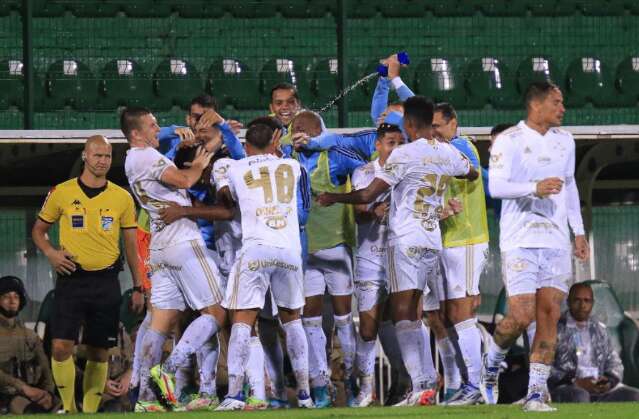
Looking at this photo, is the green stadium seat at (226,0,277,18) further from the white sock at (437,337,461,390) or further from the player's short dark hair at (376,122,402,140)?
the white sock at (437,337,461,390)

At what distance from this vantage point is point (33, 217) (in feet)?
36.2

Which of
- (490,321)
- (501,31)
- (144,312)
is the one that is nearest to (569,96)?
(501,31)

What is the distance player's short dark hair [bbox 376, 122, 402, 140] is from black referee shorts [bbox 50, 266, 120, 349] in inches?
73.5

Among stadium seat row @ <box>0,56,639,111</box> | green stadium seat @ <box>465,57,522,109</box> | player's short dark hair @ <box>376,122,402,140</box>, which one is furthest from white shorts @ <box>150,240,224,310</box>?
green stadium seat @ <box>465,57,522,109</box>

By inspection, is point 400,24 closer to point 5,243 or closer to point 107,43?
point 107,43

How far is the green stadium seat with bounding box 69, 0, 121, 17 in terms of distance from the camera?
576 inches

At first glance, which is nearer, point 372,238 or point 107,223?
point 107,223

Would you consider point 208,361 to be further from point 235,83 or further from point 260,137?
point 235,83

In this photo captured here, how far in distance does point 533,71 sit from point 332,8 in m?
2.57

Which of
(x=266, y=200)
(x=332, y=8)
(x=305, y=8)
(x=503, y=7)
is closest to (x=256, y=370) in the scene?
(x=266, y=200)

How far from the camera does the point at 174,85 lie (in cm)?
1298

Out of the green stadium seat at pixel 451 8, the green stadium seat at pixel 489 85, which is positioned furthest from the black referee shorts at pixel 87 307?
the green stadium seat at pixel 451 8

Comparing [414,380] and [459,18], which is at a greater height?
[459,18]

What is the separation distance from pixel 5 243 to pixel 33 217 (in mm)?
350
